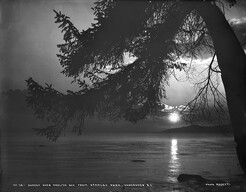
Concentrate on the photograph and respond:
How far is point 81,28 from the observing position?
7070 millimetres

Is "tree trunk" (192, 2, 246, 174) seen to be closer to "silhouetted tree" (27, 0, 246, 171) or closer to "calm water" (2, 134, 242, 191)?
"silhouetted tree" (27, 0, 246, 171)

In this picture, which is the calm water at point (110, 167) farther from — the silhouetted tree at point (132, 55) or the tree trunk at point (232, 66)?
the tree trunk at point (232, 66)

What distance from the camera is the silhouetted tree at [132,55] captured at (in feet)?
20.1

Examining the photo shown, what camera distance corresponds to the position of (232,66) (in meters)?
6.04

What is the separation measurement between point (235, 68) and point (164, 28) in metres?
1.71

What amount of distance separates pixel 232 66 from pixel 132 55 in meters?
2.34

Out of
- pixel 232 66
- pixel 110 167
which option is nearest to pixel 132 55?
pixel 232 66

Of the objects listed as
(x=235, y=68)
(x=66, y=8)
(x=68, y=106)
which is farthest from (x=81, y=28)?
(x=235, y=68)

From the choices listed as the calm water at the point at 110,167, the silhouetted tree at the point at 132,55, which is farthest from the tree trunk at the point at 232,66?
the calm water at the point at 110,167

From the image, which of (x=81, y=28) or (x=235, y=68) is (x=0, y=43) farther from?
(x=235, y=68)

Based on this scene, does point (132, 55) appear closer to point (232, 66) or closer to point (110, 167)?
point (232, 66)

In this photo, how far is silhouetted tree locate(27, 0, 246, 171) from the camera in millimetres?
6117

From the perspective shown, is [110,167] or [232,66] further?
[110,167]

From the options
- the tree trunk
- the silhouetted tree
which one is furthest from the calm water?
the tree trunk
